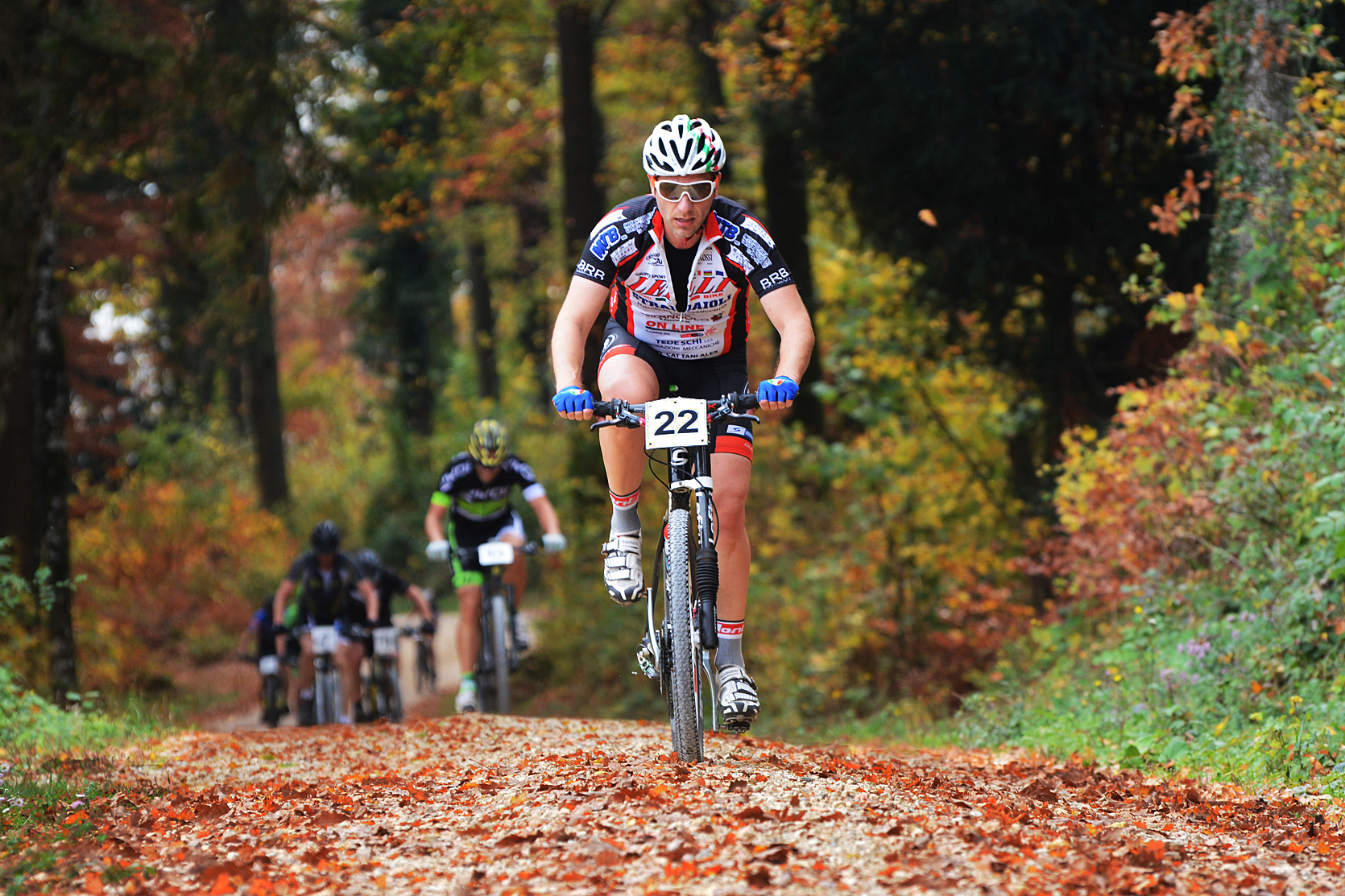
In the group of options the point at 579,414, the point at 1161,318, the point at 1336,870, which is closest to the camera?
the point at 1336,870

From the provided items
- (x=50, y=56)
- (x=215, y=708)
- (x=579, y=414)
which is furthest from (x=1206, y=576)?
(x=215, y=708)

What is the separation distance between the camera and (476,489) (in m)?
11.0

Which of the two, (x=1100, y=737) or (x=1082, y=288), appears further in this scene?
(x=1082, y=288)

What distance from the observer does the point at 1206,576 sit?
29.4 feet

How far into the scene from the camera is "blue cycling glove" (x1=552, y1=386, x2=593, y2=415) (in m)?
5.48

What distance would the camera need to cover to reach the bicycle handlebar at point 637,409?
5574 millimetres

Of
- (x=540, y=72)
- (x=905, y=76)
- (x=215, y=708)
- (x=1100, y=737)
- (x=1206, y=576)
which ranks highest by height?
(x=540, y=72)

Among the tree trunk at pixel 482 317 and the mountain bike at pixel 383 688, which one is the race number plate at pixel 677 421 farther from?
the tree trunk at pixel 482 317

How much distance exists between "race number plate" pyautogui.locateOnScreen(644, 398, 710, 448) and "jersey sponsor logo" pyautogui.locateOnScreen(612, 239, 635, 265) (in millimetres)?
→ 776

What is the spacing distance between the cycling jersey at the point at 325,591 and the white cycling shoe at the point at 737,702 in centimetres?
729

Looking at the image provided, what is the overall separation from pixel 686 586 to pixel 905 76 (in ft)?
27.3

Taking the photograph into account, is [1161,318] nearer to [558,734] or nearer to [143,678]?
[558,734]

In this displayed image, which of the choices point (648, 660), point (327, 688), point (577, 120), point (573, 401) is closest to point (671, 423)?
point (573, 401)

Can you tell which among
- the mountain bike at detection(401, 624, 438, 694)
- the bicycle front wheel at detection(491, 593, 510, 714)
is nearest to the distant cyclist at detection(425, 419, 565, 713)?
the bicycle front wheel at detection(491, 593, 510, 714)
